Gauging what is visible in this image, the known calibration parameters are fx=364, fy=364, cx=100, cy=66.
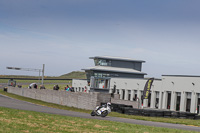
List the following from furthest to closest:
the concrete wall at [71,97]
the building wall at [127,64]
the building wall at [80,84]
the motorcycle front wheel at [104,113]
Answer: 1. the building wall at [127,64]
2. the building wall at [80,84]
3. the concrete wall at [71,97]
4. the motorcycle front wheel at [104,113]

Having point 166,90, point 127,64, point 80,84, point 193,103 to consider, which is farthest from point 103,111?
point 127,64

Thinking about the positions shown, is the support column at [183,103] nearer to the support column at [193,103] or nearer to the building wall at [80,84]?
the support column at [193,103]

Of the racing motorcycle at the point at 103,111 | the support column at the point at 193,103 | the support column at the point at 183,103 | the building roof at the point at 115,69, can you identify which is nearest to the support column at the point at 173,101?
the support column at the point at 183,103

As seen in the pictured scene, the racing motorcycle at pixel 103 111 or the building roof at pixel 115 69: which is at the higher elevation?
the building roof at pixel 115 69

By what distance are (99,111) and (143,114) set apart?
5.95 m

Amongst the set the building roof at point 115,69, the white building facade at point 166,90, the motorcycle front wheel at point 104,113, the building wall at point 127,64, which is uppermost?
the building wall at point 127,64

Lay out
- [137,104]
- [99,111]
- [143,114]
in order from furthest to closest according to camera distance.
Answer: [137,104] < [143,114] < [99,111]

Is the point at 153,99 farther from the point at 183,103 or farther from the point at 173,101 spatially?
the point at 183,103

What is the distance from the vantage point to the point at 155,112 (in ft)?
107

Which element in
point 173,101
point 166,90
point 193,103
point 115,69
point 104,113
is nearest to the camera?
point 104,113

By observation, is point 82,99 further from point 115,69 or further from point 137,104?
point 115,69

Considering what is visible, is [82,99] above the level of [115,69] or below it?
below

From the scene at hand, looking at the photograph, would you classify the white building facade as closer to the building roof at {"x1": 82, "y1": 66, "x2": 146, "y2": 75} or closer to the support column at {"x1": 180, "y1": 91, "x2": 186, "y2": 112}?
the support column at {"x1": 180, "y1": 91, "x2": 186, "y2": 112}

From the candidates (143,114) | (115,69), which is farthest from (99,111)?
(115,69)
